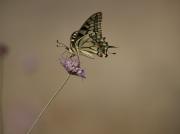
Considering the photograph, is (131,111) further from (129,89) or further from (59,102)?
(59,102)

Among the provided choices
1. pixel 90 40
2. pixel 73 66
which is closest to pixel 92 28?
pixel 90 40

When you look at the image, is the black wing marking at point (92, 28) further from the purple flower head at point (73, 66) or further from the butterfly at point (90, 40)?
the purple flower head at point (73, 66)

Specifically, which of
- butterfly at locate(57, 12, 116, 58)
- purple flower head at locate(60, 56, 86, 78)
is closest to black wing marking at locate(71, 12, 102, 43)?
butterfly at locate(57, 12, 116, 58)

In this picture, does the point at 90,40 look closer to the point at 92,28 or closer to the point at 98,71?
the point at 92,28

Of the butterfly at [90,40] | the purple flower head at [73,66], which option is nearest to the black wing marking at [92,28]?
the butterfly at [90,40]

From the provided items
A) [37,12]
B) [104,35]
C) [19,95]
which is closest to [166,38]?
[104,35]
